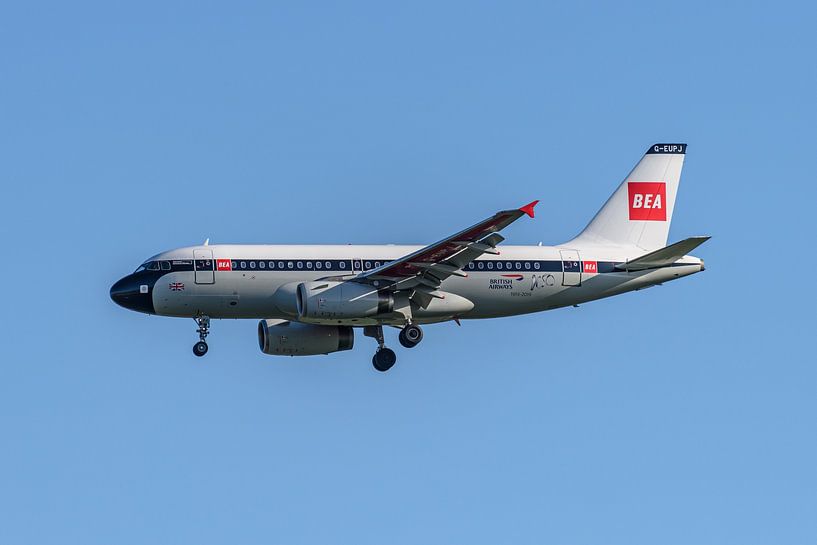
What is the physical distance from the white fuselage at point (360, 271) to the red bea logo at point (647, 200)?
3.12m

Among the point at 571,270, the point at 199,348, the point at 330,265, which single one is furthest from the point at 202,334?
the point at 571,270

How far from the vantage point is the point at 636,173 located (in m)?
62.0

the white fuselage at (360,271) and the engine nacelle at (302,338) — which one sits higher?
the white fuselage at (360,271)

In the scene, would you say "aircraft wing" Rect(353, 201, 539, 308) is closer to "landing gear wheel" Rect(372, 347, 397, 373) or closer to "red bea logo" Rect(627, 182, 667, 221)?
"landing gear wheel" Rect(372, 347, 397, 373)

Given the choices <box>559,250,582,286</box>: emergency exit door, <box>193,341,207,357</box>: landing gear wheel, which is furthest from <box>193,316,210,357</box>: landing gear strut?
<box>559,250,582,286</box>: emergency exit door

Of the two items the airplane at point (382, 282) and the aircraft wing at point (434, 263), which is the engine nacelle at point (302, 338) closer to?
the airplane at point (382, 282)

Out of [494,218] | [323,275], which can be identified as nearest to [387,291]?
[323,275]

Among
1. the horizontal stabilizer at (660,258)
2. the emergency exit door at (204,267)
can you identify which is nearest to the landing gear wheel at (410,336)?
the emergency exit door at (204,267)

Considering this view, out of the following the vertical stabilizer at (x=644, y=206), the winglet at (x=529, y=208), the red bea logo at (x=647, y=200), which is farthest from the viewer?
the red bea logo at (x=647, y=200)

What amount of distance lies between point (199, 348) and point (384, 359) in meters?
7.17

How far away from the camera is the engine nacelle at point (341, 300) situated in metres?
53.4

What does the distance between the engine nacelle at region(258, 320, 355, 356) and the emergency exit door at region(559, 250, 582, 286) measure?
8.84 meters

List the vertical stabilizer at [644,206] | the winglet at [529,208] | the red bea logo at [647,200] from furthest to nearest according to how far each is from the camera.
Answer: 1. the red bea logo at [647,200]
2. the vertical stabilizer at [644,206]
3. the winglet at [529,208]

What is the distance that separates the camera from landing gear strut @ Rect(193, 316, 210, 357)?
55969mm
